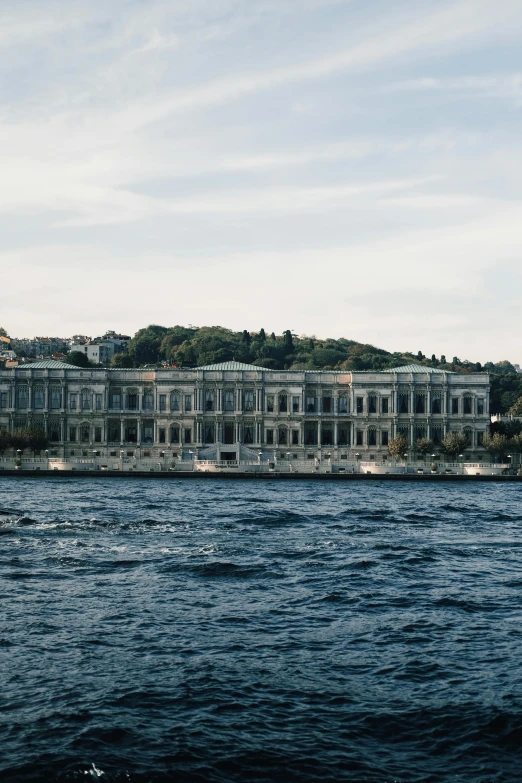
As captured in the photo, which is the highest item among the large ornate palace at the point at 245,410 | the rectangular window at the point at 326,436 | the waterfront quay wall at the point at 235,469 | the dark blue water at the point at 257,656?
the large ornate palace at the point at 245,410

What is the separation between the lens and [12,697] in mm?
18531

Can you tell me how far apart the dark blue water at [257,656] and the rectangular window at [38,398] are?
67.8 metres

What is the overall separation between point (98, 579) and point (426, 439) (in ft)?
254

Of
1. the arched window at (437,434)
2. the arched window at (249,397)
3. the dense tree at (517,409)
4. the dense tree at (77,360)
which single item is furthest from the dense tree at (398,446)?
the dense tree at (77,360)

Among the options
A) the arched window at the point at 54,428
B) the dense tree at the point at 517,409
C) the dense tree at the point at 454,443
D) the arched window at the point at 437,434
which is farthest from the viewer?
the dense tree at the point at 517,409

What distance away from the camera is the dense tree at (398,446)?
102062mm

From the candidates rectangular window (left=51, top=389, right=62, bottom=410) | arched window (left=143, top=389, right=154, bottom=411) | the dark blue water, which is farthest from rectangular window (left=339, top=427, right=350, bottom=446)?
the dark blue water

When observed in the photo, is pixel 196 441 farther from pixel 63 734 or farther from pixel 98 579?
pixel 63 734

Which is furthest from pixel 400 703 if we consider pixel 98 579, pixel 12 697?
pixel 98 579

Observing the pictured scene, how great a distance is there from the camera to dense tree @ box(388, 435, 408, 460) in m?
102

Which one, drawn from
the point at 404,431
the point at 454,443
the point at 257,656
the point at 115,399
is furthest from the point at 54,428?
the point at 257,656

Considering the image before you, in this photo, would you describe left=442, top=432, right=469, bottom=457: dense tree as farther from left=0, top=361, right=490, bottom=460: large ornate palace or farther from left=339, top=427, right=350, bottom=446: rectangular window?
left=339, top=427, right=350, bottom=446: rectangular window

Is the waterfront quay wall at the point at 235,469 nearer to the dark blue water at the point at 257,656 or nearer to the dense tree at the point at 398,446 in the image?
the dense tree at the point at 398,446

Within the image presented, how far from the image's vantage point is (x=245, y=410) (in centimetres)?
10806
